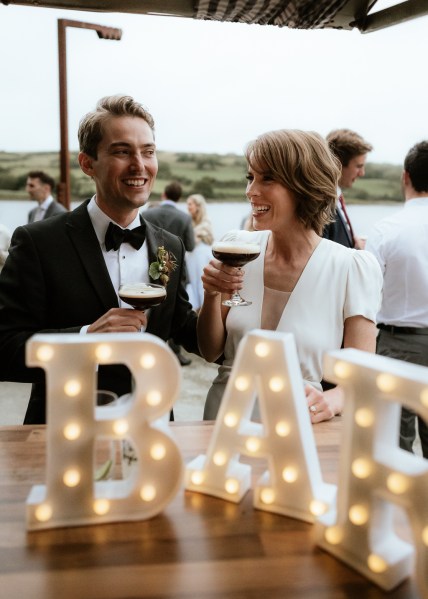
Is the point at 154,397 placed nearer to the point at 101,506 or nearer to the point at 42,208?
the point at 101,506

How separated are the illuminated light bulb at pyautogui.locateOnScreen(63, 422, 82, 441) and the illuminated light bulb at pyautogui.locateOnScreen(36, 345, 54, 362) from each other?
14 centimetres

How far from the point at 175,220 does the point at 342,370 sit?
5244 millimetres

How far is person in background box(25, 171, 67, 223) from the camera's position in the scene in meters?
6.07

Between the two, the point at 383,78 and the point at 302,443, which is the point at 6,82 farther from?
the point at 302,443

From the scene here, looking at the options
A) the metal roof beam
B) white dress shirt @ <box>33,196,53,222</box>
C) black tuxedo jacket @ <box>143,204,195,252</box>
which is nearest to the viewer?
the metal roof beam

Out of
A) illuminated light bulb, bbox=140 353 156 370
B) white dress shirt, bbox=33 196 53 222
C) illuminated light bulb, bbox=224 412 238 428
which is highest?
illuminated light bulb, bbox=140 353 156 370

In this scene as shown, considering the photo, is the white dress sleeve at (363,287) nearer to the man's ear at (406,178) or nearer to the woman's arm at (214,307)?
the woman's arm at (214,307)

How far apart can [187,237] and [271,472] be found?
16.9 ft

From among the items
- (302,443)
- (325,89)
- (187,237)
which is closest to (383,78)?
(325,89)

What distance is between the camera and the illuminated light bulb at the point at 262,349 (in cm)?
108

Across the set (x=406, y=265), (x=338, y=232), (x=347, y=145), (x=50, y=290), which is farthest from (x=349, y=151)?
(x=50, y=290)

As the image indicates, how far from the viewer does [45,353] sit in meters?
1.01

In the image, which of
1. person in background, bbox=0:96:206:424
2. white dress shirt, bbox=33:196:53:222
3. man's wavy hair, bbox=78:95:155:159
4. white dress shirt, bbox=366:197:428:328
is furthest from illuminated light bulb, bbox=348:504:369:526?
white dress shirt, bbox=33:196:53:222

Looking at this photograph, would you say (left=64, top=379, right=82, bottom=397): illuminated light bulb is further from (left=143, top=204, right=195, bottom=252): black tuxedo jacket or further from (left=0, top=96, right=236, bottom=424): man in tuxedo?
(left=143, top=204, right=195, bottom=252): black tuxedo jacket
